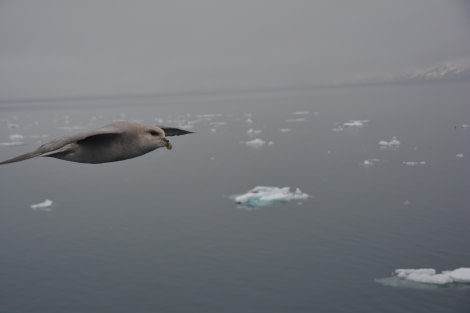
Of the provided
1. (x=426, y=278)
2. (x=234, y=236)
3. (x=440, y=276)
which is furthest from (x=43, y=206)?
(x=440, y=276)

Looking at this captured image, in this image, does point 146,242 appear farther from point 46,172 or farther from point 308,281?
point 46,172

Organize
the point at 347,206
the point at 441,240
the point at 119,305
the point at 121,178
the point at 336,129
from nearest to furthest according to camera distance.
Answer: the point at 119,305, the point at 441,240, the point at 347,206, the point at 121,178, the point at 336,129

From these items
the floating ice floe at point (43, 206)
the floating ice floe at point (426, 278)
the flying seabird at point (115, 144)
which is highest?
the flying seabird at point (115, 144)

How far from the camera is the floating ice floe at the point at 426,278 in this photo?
50.7 metres

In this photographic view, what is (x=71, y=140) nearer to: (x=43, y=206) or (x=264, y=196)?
(x=264, y=196)

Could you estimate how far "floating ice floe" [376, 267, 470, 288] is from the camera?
50719 millimetres

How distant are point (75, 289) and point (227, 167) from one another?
4986cm

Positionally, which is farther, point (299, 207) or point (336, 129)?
point (336, 129)

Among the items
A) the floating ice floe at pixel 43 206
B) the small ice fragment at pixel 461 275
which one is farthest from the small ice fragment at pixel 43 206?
the small ice fragment at pixel 461 275

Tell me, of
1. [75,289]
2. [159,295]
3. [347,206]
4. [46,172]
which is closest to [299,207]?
[347,206]

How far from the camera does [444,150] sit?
108 m

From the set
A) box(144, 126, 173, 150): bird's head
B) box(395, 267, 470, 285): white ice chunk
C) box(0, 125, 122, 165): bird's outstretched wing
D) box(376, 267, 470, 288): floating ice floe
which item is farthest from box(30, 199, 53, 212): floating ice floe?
box(144, 126, 173, 150): bird's head

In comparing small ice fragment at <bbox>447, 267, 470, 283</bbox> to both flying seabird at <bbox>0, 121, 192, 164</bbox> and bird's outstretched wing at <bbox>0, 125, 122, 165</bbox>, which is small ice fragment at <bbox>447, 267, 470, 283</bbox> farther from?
bird's outstretched wing at <bbox>0, 125, 122, 165</bbox>

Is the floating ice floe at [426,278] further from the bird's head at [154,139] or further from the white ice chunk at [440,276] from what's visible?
the bird's head at [154,139]
